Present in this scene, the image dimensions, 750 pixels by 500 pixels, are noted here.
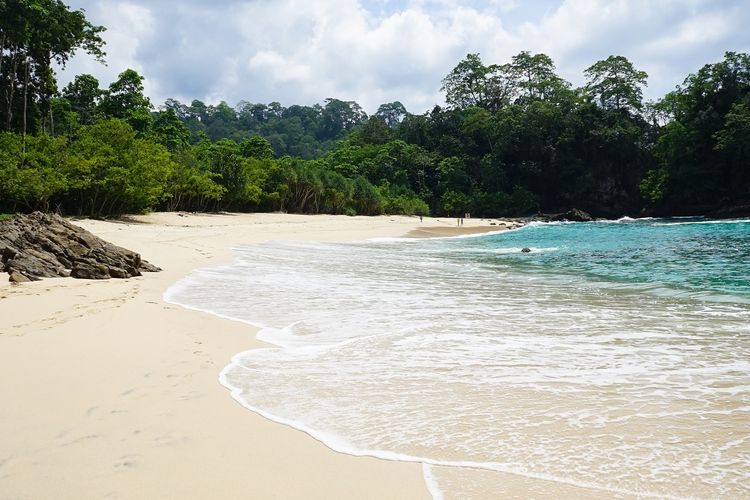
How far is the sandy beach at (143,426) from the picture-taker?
249 cm

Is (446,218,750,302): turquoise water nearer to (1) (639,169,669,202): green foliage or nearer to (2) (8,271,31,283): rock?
(2) (8,271,31,283): rock

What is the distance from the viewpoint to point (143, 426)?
3.13 meters

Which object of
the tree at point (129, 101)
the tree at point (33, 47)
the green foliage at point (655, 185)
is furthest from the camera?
the green foliage at point (655, 185)

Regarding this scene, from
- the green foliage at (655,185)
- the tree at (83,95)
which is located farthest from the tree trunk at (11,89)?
the green foliage at (655,185)

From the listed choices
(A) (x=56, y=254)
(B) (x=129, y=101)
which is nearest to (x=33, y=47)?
(B) (x=129, y=101)

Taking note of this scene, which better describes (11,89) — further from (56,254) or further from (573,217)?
(573,217)

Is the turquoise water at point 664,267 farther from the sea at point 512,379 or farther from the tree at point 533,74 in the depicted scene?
the tree at point 533,74

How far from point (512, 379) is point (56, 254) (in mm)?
9522

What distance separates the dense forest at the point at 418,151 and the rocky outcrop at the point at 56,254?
13092 millimetres

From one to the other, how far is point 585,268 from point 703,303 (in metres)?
6.05

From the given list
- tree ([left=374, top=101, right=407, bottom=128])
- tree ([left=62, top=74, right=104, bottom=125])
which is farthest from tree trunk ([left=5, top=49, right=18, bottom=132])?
tree ([left=374, top=101, right=407, bottom=128])

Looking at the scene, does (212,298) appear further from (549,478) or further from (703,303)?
(703,303)

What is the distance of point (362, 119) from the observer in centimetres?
15488

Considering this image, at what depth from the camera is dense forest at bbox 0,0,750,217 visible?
2680 centimetres
